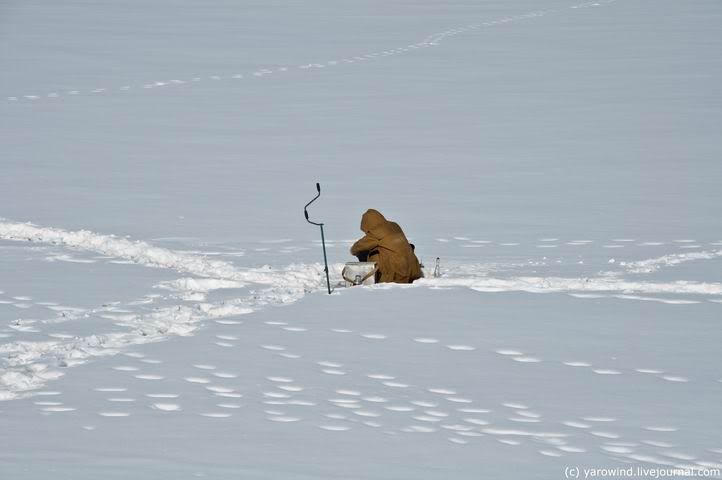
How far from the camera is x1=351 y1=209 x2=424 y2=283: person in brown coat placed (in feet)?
35.2

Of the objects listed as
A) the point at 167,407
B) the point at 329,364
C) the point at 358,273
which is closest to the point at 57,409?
the point at 167,407

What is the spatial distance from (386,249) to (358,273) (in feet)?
1.30

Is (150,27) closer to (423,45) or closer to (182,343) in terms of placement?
(423,45)

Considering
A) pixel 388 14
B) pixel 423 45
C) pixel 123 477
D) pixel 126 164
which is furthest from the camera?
pixel 388 14

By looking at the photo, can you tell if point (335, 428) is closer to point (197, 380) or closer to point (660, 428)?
point (197, 380)

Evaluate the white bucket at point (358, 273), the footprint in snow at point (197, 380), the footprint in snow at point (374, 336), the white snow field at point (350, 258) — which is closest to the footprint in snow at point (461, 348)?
the white snow field at point (350, 258)

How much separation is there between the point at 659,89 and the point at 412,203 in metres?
10.6

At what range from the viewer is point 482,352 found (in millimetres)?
8883

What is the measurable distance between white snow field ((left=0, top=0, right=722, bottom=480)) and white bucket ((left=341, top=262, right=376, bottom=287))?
0.30 m

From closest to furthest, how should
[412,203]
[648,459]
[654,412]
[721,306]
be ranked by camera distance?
[648,459] < [654,412] < [721,306] < [412,203]

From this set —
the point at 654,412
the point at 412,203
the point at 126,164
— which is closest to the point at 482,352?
the point at 654,412

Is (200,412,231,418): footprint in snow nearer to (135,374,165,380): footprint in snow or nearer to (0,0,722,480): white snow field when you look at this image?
(0,0,722,480): white snow field

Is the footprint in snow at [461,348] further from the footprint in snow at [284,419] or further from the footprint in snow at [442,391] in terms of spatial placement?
the footprint in snow at [284,419]

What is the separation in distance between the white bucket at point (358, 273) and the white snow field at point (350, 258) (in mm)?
296
